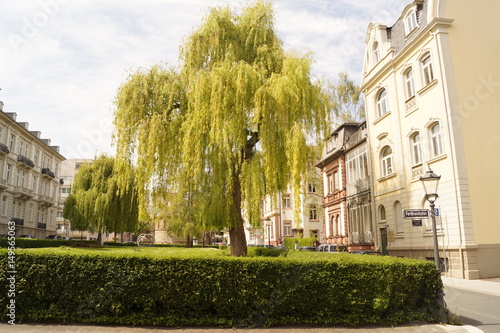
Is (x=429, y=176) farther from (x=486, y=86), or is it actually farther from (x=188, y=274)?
(x=486, y=86)

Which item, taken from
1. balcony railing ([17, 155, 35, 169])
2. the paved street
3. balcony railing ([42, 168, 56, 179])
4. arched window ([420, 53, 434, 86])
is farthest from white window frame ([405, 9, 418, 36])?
balcony railing ([42, 168, 56, 179])

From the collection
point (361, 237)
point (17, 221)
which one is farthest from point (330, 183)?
point (17, 221)

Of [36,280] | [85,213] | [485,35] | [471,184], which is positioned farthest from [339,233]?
[36,280]

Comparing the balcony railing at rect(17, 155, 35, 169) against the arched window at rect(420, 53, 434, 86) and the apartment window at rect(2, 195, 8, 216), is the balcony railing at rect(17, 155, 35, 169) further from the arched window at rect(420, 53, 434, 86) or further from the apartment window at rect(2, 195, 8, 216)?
the arched window at rect(420, 53, 434, 86)

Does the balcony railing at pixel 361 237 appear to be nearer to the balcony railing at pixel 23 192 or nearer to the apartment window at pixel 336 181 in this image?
the apartment window at pixel 336 181

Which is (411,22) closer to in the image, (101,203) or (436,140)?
(436,140)

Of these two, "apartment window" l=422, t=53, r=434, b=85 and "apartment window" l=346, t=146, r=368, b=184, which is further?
"apartment window" l=346, t=146, r=368, b=184

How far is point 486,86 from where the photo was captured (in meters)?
18.2

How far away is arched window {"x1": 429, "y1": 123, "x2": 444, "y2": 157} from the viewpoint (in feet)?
60.1

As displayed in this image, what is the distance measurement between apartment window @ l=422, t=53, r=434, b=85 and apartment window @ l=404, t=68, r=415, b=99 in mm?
1202

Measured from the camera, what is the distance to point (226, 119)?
1138 cm

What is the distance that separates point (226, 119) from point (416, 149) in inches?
535

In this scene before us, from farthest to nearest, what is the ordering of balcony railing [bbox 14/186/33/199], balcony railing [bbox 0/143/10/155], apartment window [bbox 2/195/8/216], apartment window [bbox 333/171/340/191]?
balcony railing [bbox 14/186/33/199] → apartment window [bbox 2/195/8/216] → balcony railing [bbox 0/143/10/155] → apartment window [bbox 333/171/340/191]

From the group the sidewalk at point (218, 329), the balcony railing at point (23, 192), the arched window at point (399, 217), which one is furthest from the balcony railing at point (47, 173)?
the sidewalk at point (218, 329)
